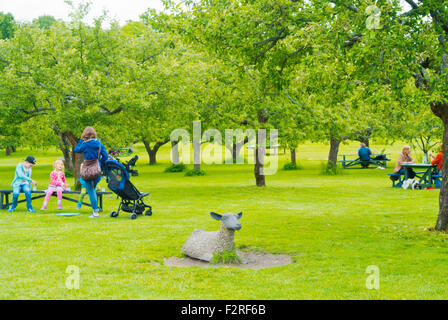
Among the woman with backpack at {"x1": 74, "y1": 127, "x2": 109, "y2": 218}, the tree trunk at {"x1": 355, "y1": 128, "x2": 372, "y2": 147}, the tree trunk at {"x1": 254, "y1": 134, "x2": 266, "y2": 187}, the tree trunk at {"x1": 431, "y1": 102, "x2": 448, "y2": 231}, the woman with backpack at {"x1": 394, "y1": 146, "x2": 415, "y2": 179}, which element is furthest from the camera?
the tree trunk at {"x1": 355, "y1": 128, "x2": 372, "y2": 147}

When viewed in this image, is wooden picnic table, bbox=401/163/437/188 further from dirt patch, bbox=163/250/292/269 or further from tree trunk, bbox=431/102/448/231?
dirt patch, bbox=163/250/292/269

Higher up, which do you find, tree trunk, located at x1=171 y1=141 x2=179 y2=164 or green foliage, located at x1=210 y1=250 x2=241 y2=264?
tree trunk, located at x1=171 y1=141 x2=179 y2=164

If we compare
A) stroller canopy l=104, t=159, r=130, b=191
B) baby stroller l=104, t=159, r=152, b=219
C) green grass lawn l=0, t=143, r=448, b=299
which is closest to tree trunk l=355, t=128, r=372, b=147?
green grass lawn l=0, t=143, r=448, b=299

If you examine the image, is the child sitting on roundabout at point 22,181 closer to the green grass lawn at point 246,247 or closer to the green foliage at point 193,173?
the green grass lawn at point 246,247

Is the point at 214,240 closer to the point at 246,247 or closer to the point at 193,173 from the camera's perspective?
the point at 246,247

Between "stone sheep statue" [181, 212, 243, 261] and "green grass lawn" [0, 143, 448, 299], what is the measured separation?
0.49m

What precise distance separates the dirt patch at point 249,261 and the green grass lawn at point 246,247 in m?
0.23

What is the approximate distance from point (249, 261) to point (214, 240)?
0.72m

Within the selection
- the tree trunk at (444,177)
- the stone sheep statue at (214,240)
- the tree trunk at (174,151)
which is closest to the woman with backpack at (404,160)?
the tree trunk at (444,177)

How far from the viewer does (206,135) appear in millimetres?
27250

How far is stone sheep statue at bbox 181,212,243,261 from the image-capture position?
28.2 feet

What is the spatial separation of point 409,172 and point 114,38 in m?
13.8

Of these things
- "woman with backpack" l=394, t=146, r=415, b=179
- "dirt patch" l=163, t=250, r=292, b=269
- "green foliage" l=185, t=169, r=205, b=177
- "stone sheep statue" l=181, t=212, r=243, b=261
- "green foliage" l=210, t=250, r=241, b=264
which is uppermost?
"woman with backpack" l=394, t=146, r=415, b=179
